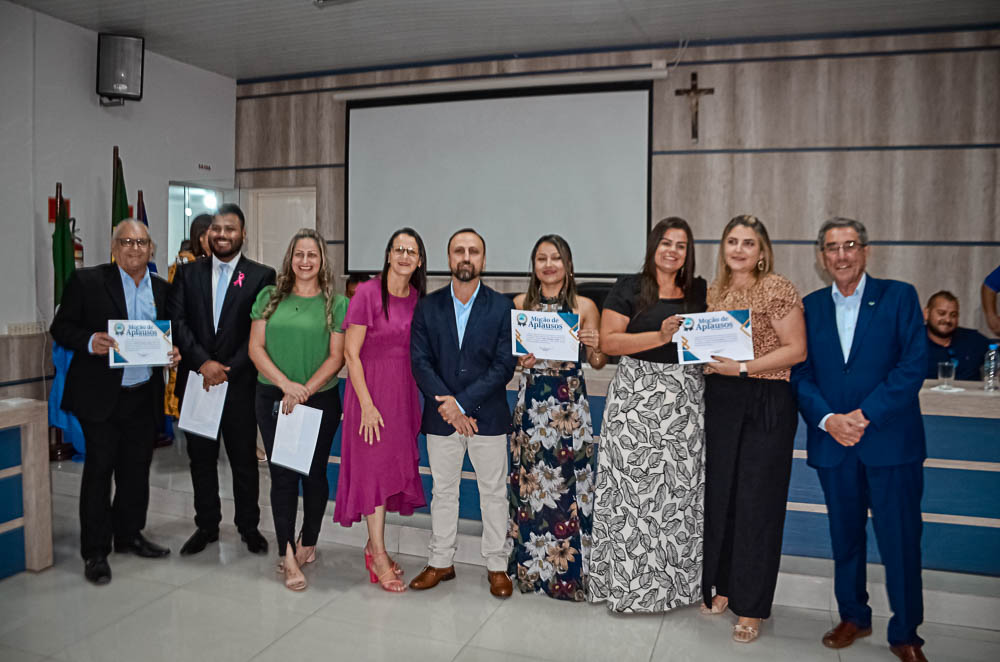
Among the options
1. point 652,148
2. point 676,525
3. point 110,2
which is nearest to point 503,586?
point 676,525

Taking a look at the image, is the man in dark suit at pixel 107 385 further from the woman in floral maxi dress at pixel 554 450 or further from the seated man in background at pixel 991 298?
the seated man in background at pixel 991 298

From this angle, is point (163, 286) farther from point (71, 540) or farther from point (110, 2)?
point (110, 2)

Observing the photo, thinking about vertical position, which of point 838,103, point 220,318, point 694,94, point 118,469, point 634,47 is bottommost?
point 118,469

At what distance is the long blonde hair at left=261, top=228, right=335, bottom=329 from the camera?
3189mm

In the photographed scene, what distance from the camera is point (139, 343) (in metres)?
3.29

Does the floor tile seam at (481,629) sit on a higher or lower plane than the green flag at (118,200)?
lower

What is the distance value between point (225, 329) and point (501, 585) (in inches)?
71.1

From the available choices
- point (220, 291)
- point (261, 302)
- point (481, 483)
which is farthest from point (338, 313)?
point (481, 483)

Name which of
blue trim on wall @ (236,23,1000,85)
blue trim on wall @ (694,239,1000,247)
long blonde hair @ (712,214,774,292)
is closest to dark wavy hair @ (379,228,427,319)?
long blonde hair @ (712,214,774,292)

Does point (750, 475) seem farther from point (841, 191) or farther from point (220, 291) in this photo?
point (841, 191)

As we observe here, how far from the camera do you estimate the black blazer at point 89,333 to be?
3258mm

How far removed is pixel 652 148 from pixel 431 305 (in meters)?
4.02

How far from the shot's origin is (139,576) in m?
3.34

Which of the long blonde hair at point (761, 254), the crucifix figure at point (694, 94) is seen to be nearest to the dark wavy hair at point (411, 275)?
the long blonde hair at point (761, 254)
